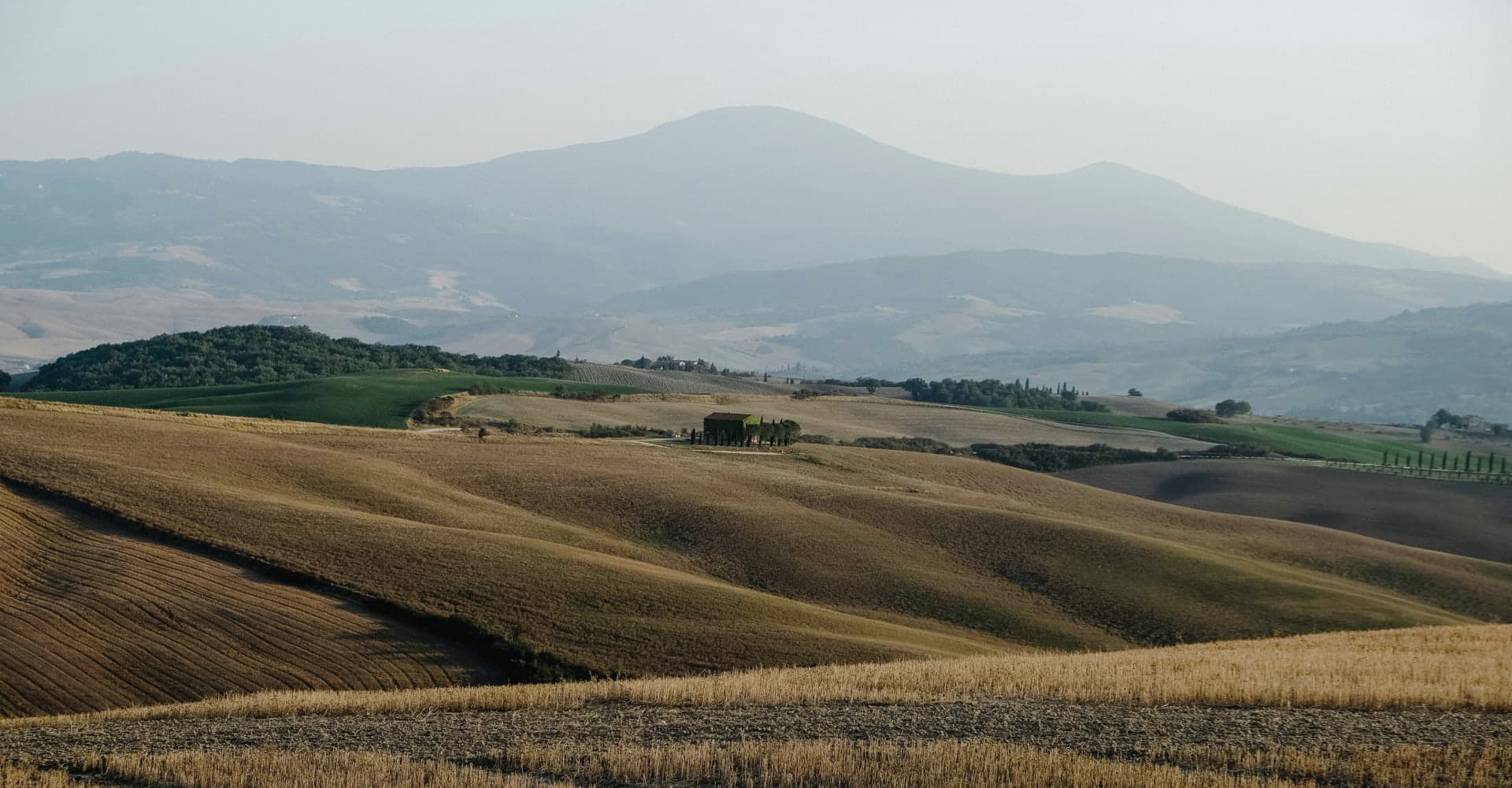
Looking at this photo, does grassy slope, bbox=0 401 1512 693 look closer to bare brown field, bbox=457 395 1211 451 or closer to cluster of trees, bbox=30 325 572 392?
bare brown field, bbox=457 395 1211 451

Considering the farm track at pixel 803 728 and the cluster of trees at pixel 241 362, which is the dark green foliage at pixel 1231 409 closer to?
the cluster of trees at pixel 241 362

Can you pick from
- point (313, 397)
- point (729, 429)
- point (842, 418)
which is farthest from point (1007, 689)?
point (842, 418)

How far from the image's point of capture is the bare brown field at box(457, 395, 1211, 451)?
98.8m

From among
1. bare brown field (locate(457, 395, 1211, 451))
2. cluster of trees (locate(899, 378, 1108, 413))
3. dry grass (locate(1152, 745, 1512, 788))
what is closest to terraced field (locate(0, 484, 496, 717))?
dry grass (locate(1152, 745, 1512, 788))

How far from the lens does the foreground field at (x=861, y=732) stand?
67.7 feet

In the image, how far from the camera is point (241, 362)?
14450cm

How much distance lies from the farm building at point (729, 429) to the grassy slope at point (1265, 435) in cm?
5215

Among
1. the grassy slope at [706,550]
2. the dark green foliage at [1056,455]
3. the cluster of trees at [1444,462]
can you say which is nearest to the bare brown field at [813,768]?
the grassy slope at [706,550]

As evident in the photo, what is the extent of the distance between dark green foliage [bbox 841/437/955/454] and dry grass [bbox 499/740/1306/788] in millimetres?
71658

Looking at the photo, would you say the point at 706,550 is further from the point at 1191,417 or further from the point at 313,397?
the point at 1191,417

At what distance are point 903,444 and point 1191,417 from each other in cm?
5760

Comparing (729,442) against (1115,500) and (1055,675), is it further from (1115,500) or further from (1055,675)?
(1055,675)

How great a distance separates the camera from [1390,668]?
30953 millimetres

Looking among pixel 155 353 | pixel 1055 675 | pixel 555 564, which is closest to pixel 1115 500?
pixel 555 564
